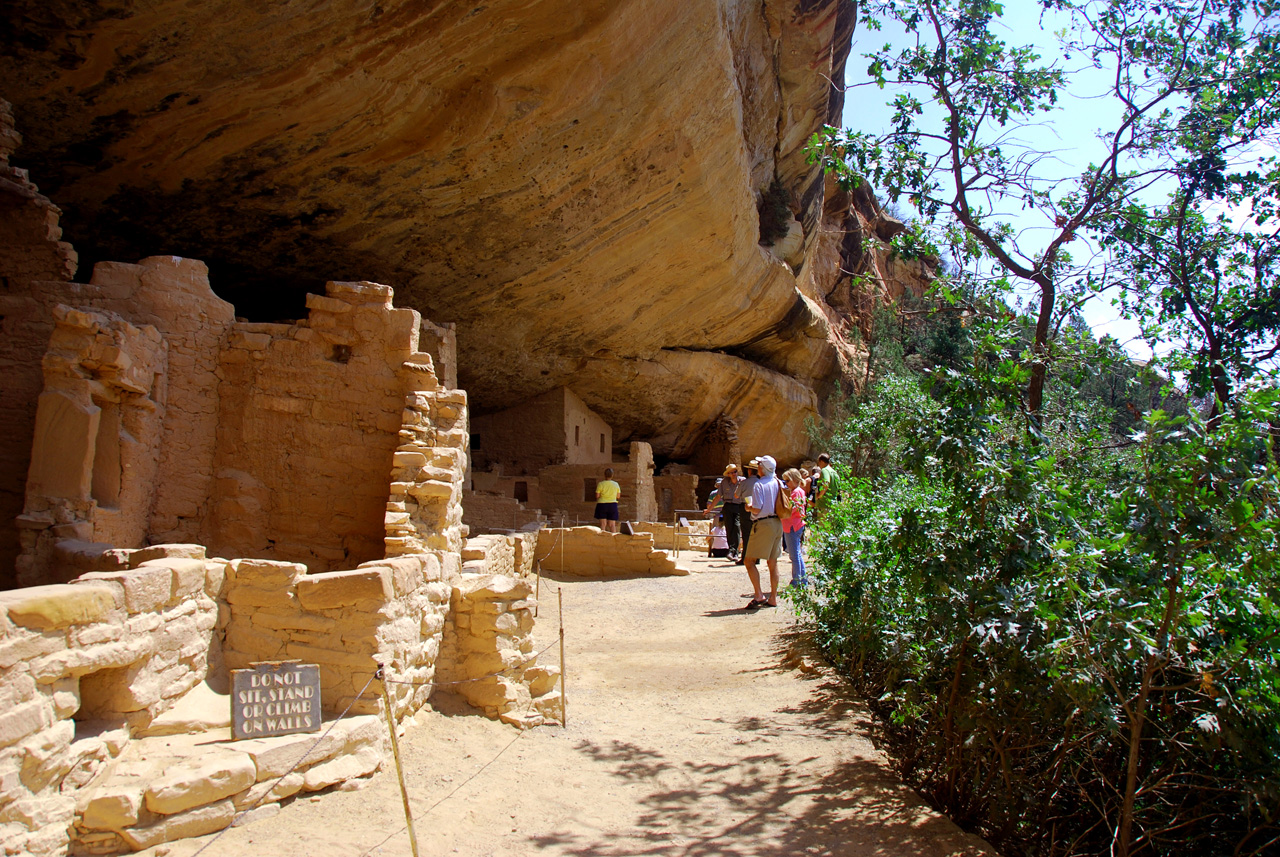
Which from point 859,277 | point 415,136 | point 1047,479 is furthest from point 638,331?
point 1047,479

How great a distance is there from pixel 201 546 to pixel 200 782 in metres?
1.52

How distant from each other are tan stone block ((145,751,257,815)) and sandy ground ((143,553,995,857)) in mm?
145

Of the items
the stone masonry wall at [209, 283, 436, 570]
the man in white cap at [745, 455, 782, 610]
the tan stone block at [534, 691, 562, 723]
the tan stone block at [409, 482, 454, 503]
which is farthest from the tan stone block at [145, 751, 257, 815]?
the man in white cap at [745, 455, 782, 610]

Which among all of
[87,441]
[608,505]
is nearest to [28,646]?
[87,441]

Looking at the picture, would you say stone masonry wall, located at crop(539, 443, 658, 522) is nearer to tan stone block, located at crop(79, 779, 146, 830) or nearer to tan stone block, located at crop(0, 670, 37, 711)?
tan stone block, located at crop(79, 779, 146, 830)

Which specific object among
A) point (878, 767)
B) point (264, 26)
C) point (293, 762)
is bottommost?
point (878, 767)

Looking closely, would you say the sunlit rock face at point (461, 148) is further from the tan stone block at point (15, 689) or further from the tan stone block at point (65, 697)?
the tan stone block at point (15, 689)

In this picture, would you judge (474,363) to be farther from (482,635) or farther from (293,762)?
(293,762)

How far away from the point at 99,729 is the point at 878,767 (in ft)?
12.5

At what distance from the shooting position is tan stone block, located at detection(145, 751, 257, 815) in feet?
10.1

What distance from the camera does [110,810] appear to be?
9.74 feet

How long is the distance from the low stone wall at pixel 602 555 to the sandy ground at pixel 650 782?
3696 millimetres

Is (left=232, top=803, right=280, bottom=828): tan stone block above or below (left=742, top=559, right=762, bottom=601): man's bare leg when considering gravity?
below

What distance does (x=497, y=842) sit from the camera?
11.8 ft
